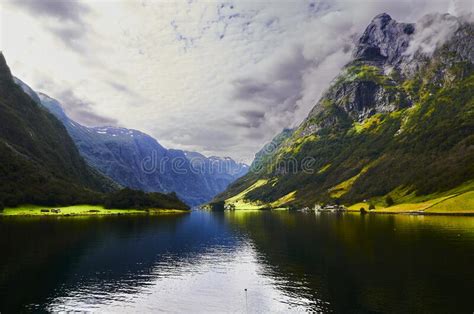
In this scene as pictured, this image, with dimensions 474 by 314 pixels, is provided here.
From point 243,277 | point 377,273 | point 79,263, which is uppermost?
point 79,263

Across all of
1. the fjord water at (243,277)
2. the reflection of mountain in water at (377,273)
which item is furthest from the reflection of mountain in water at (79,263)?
the reflection of mountain in water at (377,273)

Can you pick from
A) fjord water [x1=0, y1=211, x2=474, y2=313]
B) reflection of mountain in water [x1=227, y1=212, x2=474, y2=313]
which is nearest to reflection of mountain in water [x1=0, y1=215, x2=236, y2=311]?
fjord water [x1=0, y1=211, x2=474, y2=313]

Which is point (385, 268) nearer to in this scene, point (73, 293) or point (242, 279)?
point (242, 279)

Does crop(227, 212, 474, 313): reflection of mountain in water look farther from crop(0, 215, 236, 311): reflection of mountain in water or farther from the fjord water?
crop(0, 215, 236, 311): reflection of mountain in water

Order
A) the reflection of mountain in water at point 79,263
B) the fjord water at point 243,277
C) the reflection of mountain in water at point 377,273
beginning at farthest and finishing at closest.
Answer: the reflection of mountain in water at point 79,263, the fjord water at point 243,277, the reflection of mountain in water at point 377,273

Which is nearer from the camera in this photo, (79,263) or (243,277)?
(243,277)

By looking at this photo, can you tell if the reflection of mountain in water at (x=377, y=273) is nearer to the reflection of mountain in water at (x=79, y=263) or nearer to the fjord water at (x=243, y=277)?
the fjord water at (x=243, y=277)

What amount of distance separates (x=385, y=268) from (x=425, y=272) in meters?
7.39

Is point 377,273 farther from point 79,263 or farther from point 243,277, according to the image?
point 79,263

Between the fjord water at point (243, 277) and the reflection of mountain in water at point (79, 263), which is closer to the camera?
the fjord water at point (243, 277)

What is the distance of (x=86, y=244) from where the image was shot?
376 feet

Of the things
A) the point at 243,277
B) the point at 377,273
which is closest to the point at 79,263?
the point at 243,277

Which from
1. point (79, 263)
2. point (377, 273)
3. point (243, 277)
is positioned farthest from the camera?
point (79, 263)

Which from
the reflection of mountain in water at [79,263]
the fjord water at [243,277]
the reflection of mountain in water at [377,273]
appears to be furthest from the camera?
the reflection of mountain in water at [79,263]
